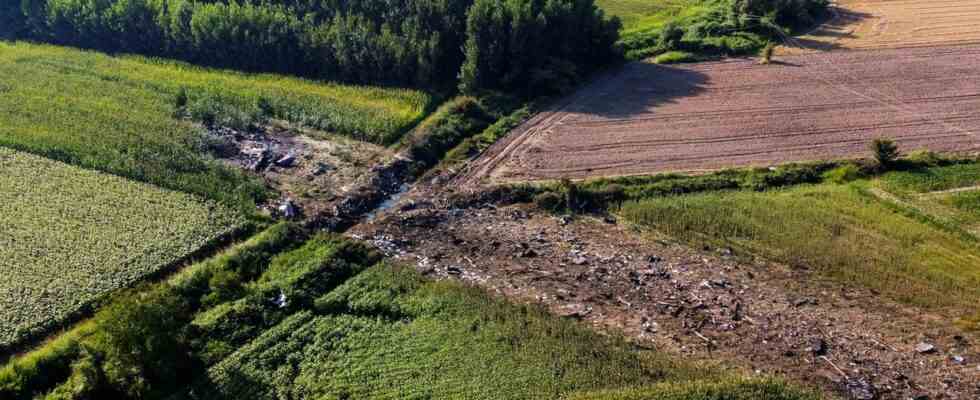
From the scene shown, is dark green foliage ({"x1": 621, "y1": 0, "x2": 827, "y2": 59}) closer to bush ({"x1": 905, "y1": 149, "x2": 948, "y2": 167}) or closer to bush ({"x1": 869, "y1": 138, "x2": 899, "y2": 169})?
bush ({"x1": 905, "y1": 149, "x2": 948, "y2": 167})

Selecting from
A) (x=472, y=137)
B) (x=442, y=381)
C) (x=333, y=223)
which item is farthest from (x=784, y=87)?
(x=442, y=381)

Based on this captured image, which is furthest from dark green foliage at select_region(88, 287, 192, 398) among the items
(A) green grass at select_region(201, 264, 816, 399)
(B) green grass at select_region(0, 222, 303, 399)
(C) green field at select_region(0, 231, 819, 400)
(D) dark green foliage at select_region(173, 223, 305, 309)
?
(D) dark green foliage at select_region(173, 223, 305, 309)

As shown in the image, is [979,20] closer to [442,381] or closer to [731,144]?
[731,144]

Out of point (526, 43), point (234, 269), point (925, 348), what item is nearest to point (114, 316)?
point (234, 269)

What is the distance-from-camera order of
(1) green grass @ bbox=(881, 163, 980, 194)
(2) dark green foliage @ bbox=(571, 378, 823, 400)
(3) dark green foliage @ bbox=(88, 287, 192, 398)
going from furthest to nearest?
1. (1) green grass @ bbox=(881, 163, 980, 194)
2. (2) dark green foliage @ bbox=(571, 378, 823, 400)
3. (3) dark green foliage @ bbox=(88, 287, 192, 398)

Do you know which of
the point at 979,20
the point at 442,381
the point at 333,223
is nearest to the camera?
the point at 442,381
